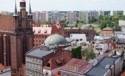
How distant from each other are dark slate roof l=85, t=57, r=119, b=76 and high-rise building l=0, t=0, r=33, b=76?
33.9m

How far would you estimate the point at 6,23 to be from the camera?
95.1 metres

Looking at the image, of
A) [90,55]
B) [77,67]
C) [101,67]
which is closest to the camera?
[101,67]

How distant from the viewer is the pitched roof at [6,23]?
306 feet

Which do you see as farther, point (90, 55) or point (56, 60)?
point (90, 55)

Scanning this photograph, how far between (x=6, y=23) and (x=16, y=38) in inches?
287

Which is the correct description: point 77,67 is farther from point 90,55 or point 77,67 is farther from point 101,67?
point 90,55

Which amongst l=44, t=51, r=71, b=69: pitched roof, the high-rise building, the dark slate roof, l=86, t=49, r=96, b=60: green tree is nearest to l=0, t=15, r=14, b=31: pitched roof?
the high-rise building

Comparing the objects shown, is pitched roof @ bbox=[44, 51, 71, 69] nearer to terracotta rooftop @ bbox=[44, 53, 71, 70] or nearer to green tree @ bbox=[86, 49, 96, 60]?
terracotta rooftop @ bbox=[44, 53, 71, 70]

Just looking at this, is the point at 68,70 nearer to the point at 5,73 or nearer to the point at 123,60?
the point at 123,60

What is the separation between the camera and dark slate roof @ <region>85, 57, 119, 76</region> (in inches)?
2408

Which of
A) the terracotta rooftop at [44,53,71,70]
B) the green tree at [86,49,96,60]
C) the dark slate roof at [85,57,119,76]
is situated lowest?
the green tree at [86,49,96,60]

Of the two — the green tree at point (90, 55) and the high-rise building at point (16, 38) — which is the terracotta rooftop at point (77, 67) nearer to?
the green tree at point (90, 55)

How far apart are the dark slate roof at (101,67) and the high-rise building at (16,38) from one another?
3389 cm

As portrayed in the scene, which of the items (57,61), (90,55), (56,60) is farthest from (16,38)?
(90,55)
